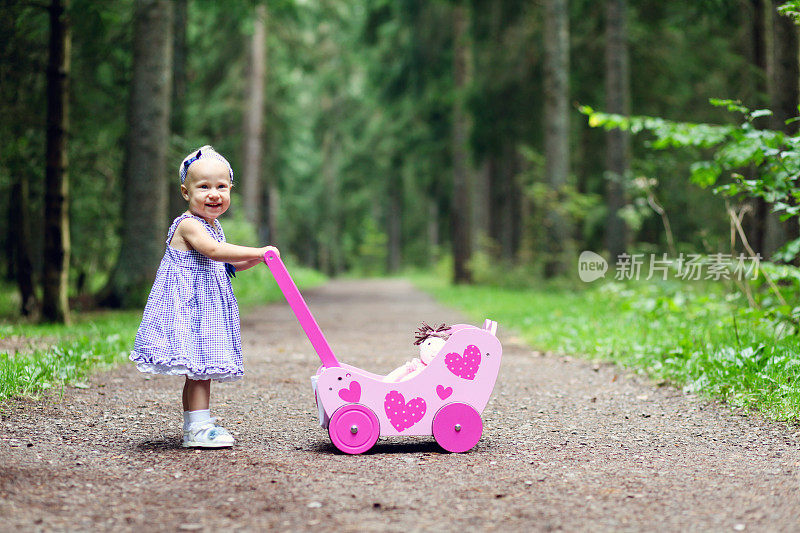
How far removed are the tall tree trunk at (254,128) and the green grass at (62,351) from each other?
11.6 meters

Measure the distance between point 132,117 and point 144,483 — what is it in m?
9.17

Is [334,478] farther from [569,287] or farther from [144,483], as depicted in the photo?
[569,287]

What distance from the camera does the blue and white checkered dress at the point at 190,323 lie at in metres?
3.82

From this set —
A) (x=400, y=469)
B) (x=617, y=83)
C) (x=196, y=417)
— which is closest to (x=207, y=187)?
(x=196, y=417)

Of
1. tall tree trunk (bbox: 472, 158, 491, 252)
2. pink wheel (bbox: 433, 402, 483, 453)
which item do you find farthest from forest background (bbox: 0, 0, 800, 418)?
pink wheel (bbox: 433, 402, 483, 453)

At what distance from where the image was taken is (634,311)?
29.7 ft

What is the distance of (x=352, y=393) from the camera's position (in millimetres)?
3887

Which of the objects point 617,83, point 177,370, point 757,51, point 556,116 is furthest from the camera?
point 556,116

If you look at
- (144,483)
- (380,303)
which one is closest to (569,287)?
(380,303)

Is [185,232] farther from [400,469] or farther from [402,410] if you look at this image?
[400,469]

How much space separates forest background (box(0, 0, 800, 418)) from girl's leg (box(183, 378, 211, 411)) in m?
3.36

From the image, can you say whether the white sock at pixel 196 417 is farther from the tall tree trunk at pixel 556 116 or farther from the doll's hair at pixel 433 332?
the tall tree trunk at pixel 556 116

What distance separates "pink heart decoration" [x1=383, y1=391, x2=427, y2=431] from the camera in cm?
393

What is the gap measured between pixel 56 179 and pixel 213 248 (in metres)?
5.71
